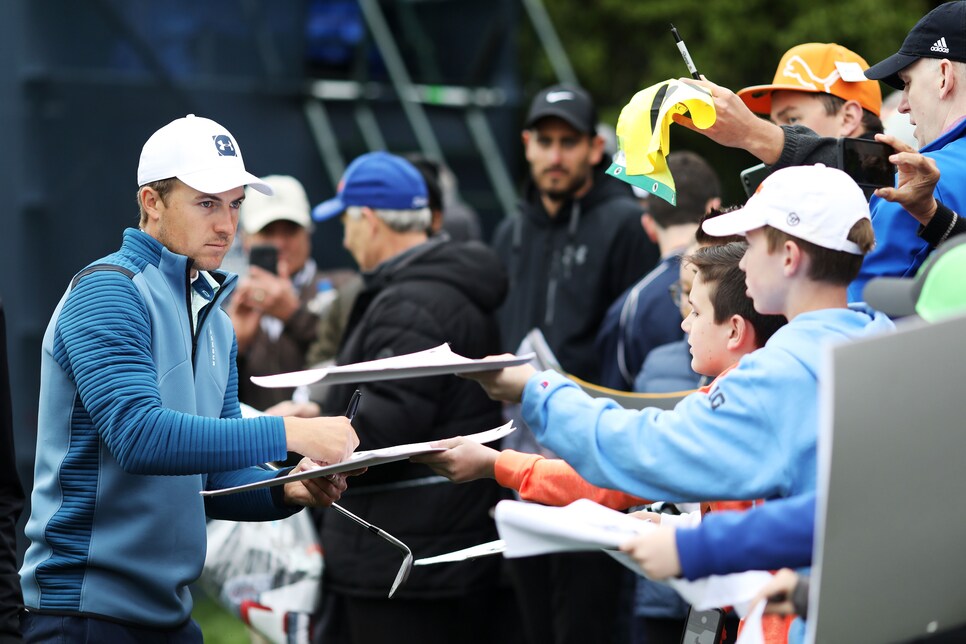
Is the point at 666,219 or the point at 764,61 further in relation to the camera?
the point at 764,61

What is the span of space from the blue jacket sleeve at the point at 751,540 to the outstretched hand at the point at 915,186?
1.07 meters

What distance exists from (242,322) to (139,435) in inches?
125

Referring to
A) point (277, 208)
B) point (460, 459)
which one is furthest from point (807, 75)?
point (277, 208)

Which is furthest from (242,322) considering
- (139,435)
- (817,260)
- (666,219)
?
(817,260)

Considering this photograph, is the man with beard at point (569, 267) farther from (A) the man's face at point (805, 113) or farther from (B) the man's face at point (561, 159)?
(A) the man's face at point (805, 113)

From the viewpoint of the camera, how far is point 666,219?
16.3 ft

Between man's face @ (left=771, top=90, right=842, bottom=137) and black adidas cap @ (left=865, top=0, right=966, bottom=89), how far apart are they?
1.94 ft

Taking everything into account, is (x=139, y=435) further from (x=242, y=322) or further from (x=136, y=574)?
(x=242, y=322)

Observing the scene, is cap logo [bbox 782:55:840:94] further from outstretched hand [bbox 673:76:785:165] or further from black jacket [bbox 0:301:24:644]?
black jacket [bbox 0:301:24:644]

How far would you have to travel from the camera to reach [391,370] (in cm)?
251

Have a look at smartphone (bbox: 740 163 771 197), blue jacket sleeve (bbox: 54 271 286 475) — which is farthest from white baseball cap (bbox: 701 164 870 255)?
blue jacket sleeve (bbox: 54 271 286 475)

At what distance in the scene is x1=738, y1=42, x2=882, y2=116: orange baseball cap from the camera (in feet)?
13.3

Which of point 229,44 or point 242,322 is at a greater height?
point 229,44

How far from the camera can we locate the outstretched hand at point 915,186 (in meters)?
3.01
